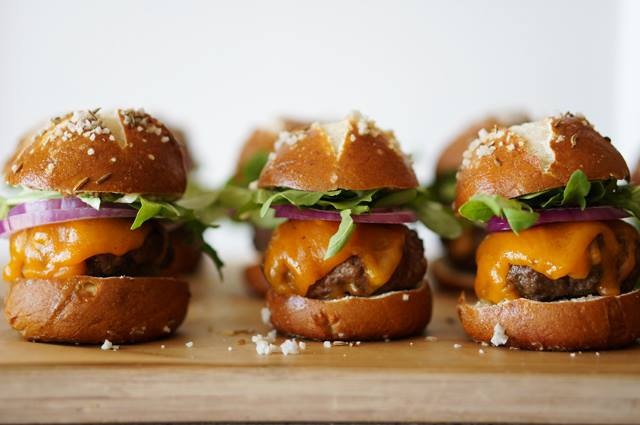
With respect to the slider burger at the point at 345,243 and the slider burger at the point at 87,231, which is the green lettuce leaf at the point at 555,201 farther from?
the slider burger at the point at 87,231

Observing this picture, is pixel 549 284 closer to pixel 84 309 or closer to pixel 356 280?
pixel 356 280

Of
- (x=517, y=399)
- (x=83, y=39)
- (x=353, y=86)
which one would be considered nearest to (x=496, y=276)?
(x=517, y=399)

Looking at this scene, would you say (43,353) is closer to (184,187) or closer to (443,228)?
(184,187)

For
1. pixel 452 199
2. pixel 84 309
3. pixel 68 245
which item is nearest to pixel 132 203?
pixel 68 245

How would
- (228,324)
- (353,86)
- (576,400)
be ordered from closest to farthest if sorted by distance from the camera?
1. (576,400)
2. (228,324)
3. (353,86)

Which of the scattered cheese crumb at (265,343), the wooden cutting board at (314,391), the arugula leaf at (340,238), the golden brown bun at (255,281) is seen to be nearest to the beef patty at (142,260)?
the wooden cutting board at (314,391)

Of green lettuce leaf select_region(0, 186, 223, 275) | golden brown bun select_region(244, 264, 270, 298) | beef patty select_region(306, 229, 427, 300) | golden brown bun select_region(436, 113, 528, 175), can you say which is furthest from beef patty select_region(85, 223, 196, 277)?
golden brown bun select_region(436, 113, 528, 175)

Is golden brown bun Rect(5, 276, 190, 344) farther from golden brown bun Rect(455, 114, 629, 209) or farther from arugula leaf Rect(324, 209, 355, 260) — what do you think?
golden brown bun Rect(455, 114, 629, 209)
